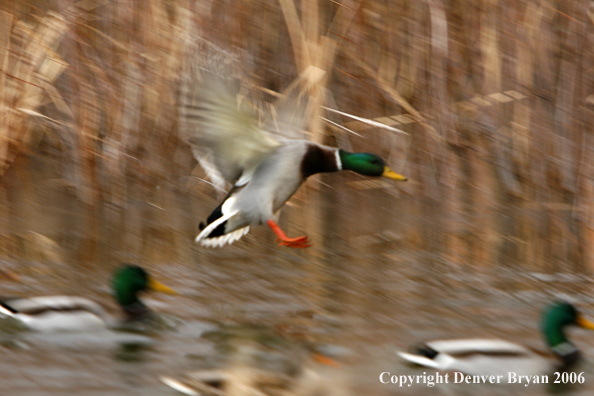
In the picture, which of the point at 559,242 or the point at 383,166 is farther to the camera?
the point at 559,242

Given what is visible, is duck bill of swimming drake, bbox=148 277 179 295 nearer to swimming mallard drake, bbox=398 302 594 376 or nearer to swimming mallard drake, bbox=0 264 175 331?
swimming mallard drake, bbox=0 264 175 331

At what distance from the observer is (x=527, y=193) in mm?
6859

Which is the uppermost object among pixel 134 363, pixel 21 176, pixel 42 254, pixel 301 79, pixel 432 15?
pixel 432 15

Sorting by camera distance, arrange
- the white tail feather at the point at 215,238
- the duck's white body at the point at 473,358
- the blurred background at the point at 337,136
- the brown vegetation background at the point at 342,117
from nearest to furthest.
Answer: the duck's white body at the point at 473,358
the white tail feather at the point at 215,238
the blurred background at the point at 337,136
the brown vegetation background at the point at 342,117

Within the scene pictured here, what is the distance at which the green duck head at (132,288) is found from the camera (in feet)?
15.4

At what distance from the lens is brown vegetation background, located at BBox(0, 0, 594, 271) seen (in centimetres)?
620

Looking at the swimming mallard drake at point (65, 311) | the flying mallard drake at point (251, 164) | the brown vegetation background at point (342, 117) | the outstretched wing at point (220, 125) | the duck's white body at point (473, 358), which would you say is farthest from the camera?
the brown vegetation background at point (342, 117)

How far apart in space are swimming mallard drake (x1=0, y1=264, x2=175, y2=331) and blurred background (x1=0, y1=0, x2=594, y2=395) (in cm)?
66

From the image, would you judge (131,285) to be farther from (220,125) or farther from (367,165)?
(367,165)

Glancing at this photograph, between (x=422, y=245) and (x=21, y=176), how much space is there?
320cm

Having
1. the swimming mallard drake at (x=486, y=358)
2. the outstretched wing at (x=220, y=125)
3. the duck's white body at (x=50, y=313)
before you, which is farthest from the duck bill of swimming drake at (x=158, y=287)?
the swimming mallard drake at (x=486, y=358)

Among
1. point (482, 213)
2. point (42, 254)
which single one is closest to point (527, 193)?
point (482, 213)

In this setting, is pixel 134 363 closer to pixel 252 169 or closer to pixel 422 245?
pixel 252 169

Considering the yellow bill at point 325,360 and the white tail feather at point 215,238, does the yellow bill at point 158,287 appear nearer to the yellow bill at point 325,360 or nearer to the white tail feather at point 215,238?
the white tail feather at point 215,238
